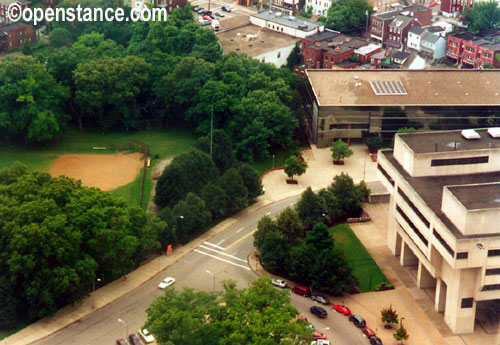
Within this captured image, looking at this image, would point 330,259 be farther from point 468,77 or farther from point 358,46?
point 358,46

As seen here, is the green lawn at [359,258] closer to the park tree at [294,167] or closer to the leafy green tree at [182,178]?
the park tree at [294,167]

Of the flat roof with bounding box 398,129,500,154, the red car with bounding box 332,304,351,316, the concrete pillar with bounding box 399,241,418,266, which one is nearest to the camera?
the red car with bounding box 332,304,351,316

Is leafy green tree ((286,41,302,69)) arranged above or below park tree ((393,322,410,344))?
above

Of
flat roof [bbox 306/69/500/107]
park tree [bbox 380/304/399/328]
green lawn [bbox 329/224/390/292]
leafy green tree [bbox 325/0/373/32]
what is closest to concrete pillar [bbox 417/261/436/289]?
green lawn [bbox 329/224/390/292]

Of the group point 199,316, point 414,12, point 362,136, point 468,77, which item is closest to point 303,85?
point 362,136

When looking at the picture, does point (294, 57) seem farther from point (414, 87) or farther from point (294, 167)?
point (294, 167)

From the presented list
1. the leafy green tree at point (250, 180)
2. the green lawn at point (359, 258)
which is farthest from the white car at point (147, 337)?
the leafy green tree at point (250, 180)

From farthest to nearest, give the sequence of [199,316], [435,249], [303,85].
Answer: [303,85] → [435,249] → [199,316]

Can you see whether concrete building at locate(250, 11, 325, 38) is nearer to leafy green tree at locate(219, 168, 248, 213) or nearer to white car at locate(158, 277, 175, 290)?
leafy green tree at locate(219, 168, 248, 213)
